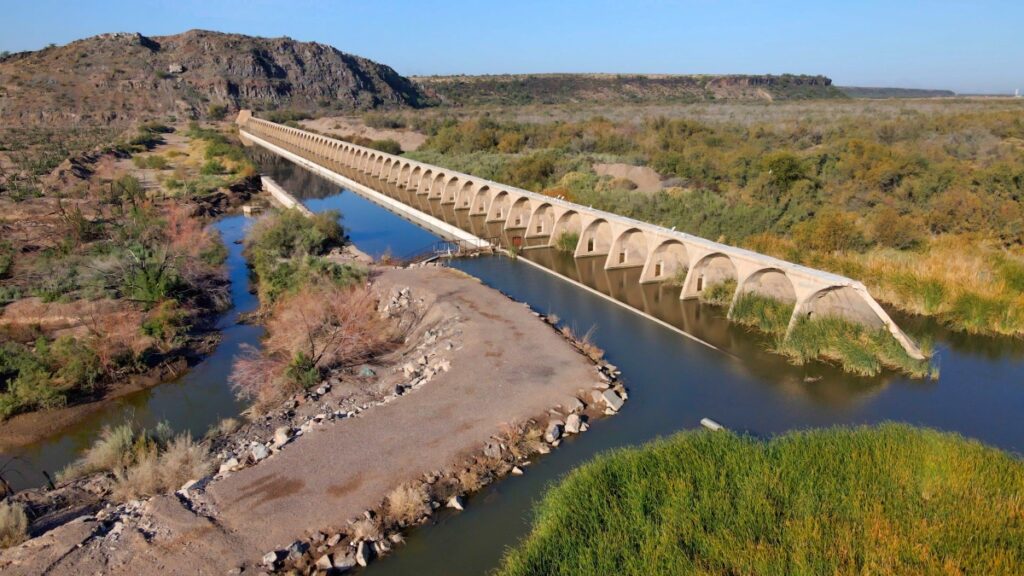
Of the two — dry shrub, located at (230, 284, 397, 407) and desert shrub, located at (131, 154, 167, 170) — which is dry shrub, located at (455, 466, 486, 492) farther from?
desert shrub, located at (131, 154, 167, 170)

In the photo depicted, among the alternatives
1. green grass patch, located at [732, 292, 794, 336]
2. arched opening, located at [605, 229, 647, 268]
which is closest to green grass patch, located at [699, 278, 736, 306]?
green grass patch, located at [732, 292, 794, 336]

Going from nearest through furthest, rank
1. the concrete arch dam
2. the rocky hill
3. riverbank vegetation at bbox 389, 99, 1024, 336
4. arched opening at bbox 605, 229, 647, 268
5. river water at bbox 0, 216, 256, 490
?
river water at bbox 0, 216, 256, 490 < the concrete arch dam < riverbank vegetation at bbox 389, 99, 1024, 336 < arched opening at bbox 605, 229, 647, 268 < the rocky hill

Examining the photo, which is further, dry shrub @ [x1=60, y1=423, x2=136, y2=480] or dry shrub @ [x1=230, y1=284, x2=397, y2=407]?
dry shrub @ [x1=230, y1=284, x2=397, y2=407]

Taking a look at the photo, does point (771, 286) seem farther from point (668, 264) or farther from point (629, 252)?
point (629, 252)

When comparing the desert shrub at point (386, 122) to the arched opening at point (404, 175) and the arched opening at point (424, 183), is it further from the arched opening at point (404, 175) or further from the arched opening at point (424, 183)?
the arched opening at point (424, 183)

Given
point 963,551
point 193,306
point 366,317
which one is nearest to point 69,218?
point 193,306

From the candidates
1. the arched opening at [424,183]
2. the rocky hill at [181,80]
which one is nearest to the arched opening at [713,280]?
the arched opening at [424,183]

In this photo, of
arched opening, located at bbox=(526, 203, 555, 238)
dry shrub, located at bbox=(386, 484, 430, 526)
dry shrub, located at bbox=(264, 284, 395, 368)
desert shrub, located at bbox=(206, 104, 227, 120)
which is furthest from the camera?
desert shrub, located at bbox=(206, 104, 227, 120)

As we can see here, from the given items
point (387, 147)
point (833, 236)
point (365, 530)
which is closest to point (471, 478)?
point (365, 530)
